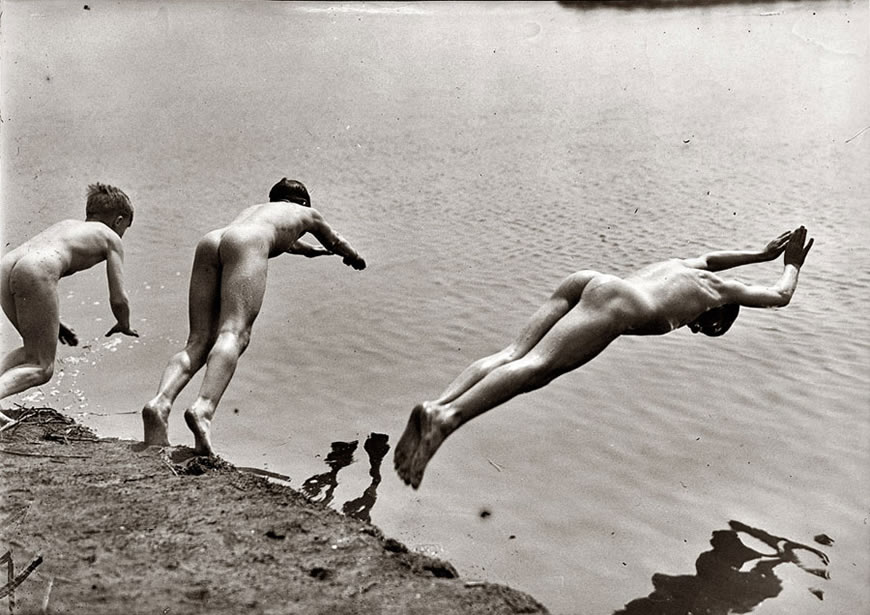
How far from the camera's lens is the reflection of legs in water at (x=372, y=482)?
5.48m

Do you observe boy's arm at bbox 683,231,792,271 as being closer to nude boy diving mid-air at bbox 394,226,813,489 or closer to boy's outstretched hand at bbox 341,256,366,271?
nude boy diving mid-air at bbox 394,226,813,489

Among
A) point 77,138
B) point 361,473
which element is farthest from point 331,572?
point 77,138

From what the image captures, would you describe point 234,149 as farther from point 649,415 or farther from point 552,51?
point 649,415

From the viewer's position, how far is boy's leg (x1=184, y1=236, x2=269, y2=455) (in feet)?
18.2

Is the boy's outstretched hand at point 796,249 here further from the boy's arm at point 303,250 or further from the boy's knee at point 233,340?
the boy's knee at point 233,340

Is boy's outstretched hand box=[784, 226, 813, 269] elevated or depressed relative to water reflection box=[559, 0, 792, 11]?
depressed

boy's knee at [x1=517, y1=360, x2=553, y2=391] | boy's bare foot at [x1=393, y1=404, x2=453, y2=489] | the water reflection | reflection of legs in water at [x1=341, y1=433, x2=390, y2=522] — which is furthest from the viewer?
the water reflection

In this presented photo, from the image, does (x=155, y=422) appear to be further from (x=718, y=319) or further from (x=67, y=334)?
(x=718, y=319)

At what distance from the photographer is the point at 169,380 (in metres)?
5.65

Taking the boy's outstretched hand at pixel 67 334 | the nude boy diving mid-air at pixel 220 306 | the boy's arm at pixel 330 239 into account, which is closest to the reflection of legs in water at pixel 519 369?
the nude boy diving mid-air at pixel 220 306

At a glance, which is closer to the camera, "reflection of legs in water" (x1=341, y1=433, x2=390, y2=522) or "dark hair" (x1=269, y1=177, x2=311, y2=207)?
"reflection of legs in water" (x1=341, y1=433, x2=390, y2=522)

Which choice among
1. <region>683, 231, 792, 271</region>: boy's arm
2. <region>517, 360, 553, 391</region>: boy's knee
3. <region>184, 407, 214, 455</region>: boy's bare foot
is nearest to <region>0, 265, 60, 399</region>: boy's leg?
<region>184, 407, 214, 455</region>: boy's bare foot

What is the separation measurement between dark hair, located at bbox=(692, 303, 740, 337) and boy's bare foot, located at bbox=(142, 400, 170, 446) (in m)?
3.45

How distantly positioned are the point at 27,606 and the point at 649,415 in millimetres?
4738
